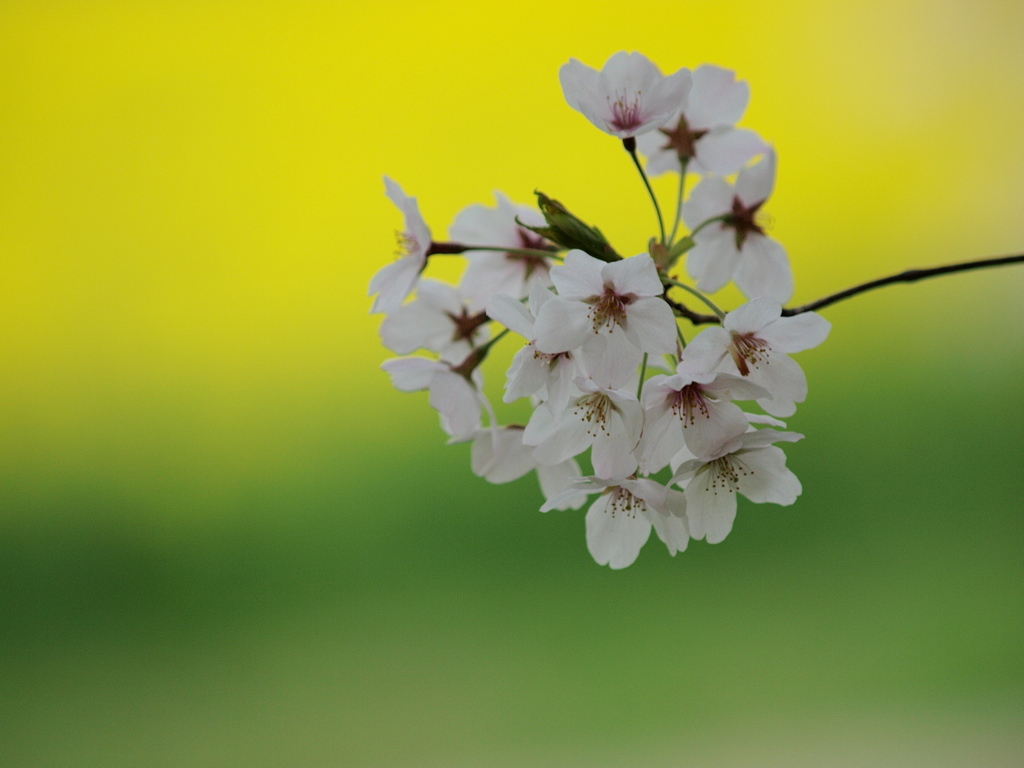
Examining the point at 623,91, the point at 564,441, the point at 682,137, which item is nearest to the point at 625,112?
the point at 623,91

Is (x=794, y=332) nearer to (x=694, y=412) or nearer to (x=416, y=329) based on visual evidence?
(x=694, y=412)

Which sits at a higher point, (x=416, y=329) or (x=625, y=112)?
(x=625, y=112)

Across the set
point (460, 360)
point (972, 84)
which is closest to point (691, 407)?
point (460, 360)

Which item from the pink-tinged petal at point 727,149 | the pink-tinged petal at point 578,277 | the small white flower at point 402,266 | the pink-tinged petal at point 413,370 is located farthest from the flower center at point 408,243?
the pink-tinged petal at point 727,149

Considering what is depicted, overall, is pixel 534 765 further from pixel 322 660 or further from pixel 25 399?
pixel 25 399

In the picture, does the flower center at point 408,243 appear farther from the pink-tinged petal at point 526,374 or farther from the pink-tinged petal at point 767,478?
the pink-tinged petal at point 767,478
